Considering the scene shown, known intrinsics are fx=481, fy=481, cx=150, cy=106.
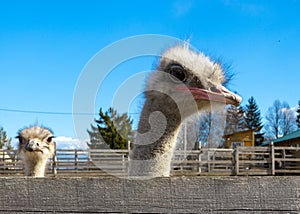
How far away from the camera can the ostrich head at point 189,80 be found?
7.72 ft

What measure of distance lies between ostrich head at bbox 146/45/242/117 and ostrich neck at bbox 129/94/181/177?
2.1 inches

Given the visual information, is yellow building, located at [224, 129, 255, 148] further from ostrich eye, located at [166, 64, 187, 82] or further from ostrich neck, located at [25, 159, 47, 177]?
ostrich eye, located at [166, 64, 187, 82]

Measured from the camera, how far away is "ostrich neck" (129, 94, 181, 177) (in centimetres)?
245

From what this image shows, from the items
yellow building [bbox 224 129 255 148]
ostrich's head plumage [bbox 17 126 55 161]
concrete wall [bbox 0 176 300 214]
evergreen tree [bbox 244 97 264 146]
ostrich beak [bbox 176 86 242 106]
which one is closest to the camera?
concrete wall [bbox 0 176 300 214]

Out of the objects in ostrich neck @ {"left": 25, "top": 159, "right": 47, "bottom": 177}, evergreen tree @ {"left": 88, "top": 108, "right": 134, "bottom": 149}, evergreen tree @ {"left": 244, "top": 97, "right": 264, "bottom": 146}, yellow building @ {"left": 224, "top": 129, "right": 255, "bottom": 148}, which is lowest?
ostrich neck @ {"left": 25, "top": 159, "right": 47, "bottom": 177}

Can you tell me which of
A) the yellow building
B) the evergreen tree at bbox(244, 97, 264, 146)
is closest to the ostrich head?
the yellow building

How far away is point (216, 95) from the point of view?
230 cm

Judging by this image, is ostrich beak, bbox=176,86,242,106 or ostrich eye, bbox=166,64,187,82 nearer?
ostrich beak, bbox=176,86,242,106

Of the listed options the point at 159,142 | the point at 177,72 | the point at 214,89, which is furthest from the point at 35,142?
the point at 214,89

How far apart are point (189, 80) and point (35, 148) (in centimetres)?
284

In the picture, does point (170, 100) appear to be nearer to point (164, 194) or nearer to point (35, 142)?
point (164, 194)

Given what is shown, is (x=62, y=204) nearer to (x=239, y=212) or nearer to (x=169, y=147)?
(x=239, y=212)

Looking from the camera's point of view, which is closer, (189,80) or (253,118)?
(189,80)

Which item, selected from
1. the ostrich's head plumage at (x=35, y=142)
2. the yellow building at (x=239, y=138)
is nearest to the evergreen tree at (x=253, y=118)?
the yellow building at (x=239, y=138)
